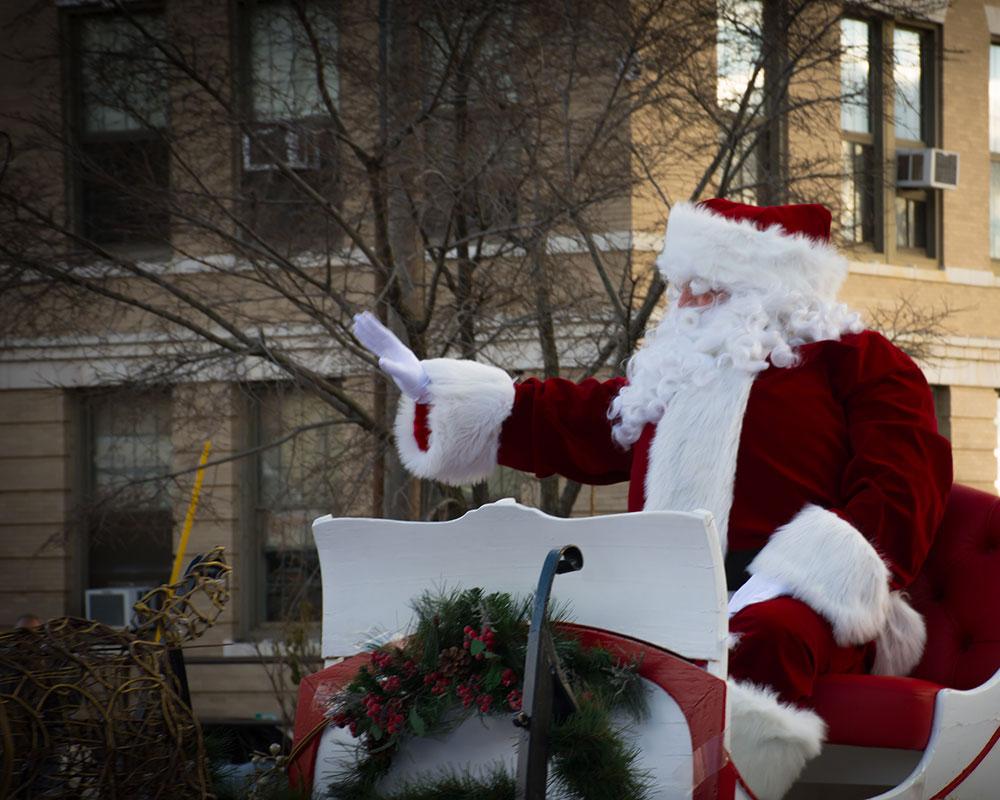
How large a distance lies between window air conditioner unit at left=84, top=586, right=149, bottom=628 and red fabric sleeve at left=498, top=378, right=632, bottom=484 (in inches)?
312

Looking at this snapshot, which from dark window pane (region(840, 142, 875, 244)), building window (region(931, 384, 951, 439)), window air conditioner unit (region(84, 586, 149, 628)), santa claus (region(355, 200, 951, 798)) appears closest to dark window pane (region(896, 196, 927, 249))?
building window (region(931, 384, 951, 439))

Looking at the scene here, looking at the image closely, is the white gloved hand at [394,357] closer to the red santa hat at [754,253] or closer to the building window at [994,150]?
the red santa hat at [754,253]

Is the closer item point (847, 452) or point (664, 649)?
point (664, 649)

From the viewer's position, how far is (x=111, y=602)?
1168 cm

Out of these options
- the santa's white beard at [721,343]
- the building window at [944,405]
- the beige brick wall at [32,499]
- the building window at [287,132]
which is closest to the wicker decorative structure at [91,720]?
the santa's white beard at [721,343]

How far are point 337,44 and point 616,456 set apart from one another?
2666 mm

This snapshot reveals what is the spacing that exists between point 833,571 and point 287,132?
3349 mm

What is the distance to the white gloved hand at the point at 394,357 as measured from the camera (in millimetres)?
3955

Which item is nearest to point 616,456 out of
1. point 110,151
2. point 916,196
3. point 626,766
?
point 626,766

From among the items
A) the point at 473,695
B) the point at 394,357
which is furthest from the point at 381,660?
the point at 394,357

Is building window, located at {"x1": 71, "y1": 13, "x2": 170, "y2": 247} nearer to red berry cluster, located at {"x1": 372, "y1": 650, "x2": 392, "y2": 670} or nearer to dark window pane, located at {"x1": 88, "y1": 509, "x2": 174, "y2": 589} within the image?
A: red berry cluster, located at {"x1": 372, "y1": 650, "x2": 392, "y2": 670}

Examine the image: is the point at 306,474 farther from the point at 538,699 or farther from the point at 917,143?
the point at 917,143

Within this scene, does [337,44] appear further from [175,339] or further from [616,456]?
[616,456]

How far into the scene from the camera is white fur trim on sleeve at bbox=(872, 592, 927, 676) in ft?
12.6
